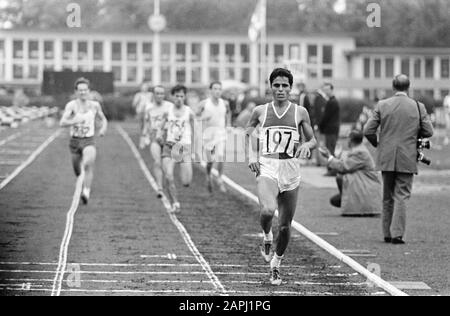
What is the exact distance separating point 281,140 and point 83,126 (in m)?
7.61

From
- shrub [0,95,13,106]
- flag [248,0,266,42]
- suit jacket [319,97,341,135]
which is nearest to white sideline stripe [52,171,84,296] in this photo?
suit jacket [319,97,341,135]

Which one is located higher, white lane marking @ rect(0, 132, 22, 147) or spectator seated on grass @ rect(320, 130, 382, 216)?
spectator seated on grass @ rect(320, 130, 382, 216)

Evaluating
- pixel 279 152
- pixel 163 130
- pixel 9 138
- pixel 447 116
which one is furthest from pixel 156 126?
pixel 447 116

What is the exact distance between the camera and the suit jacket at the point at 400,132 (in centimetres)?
1385

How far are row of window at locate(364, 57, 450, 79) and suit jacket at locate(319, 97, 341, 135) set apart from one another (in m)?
32.9

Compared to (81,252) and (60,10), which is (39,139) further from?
(81,252)

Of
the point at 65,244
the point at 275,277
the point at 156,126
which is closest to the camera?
the point at 275,277

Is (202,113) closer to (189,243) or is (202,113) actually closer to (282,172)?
(189,243)

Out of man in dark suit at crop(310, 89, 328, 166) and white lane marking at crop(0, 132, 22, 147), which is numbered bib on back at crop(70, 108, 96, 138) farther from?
white lane marking at crop(0, 132, 22, 147)

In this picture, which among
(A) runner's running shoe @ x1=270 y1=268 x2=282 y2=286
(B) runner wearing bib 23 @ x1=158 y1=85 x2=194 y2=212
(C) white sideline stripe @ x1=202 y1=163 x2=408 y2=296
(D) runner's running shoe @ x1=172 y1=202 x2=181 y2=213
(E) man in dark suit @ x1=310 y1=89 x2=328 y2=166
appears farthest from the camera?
(E) man in dark suit @ x1=310 y1=89 x2=328 y2=166

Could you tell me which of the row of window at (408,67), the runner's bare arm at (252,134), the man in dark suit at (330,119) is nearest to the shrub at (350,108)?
the row of window at (408,67)

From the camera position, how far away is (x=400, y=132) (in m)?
13.9

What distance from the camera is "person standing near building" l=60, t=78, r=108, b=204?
18.1 meters

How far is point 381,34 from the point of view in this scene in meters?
61.2
